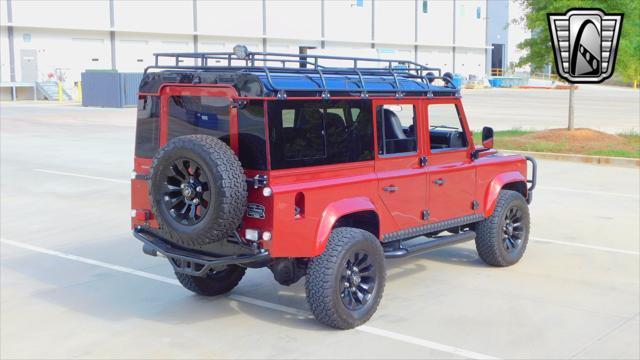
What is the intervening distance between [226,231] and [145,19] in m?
46.3

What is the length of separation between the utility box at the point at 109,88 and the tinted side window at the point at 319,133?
33127mm

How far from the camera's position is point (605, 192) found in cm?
1361

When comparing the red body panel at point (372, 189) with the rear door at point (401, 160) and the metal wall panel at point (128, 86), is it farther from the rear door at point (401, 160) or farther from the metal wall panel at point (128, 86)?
the metal wall panel at point (128, 86)

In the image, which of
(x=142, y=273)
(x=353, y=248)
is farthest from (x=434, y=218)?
(x=142, y=273)

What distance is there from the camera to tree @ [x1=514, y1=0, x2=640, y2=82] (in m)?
20.0

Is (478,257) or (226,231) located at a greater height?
(226,231)

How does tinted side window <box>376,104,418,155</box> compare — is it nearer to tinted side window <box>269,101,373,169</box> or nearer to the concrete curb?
tinted side window <box>269,101,373,169</box>

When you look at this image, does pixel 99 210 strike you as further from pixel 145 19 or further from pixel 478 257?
pixel 145 19

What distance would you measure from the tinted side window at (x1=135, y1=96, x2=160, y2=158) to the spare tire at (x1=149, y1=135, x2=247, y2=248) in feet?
1.90

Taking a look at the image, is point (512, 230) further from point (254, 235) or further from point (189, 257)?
point (189, 257)

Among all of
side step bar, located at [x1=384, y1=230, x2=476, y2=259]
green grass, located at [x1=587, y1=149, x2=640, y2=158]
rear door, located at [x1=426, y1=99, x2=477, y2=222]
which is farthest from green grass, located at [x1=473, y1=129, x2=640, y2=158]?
side step bar, located at [x1=384, y1=230, x2=476, y2=259]

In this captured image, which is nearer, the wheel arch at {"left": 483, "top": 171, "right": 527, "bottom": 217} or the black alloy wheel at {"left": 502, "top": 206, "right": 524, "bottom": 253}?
the wheel arch at {"left": 483, "top": 171, "right": 527, "bottom": 217}

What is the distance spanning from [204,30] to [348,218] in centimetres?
4740

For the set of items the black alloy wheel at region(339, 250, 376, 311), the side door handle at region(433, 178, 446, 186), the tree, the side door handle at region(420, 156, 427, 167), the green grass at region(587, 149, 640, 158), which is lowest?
the black alloy wheel at region(339, 250, 376, 311)
